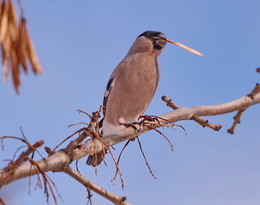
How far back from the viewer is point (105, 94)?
3.72m

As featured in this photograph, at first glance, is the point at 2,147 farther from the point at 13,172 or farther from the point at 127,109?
the point at 127,109

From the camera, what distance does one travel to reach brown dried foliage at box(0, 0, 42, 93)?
134 centimetres

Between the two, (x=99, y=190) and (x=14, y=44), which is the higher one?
(x=14, y=44)

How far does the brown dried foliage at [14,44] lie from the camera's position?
4.39 ft

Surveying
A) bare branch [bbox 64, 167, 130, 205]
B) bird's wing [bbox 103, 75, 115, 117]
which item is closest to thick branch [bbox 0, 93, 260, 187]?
bare branch [bbox 64, 167, 130, 205]

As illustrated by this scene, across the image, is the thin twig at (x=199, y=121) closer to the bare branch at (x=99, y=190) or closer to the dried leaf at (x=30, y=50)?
the bare branch at (x=99, y=190)

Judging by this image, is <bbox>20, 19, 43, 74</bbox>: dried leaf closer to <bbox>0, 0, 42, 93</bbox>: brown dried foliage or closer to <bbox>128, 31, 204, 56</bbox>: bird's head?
<bbox>0, 0, 42, 93</bbox>: brown dried foliage

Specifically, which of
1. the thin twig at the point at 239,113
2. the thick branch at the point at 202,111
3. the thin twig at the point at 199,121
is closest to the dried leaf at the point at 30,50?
the thick branch at the point at 202,111

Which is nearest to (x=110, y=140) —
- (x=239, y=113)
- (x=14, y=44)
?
(x=239, y=113)

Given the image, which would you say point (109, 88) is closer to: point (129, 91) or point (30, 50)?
point (129, 91)

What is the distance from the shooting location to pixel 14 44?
1.38 metres

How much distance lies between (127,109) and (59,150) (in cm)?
130

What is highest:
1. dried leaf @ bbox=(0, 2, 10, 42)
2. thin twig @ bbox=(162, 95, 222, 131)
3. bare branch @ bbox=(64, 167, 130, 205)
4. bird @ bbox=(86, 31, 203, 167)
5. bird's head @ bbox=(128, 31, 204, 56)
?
bird's head @ bbox=(128, 31, 204, 56)

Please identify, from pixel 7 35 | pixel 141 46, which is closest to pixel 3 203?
pixel 7 35
